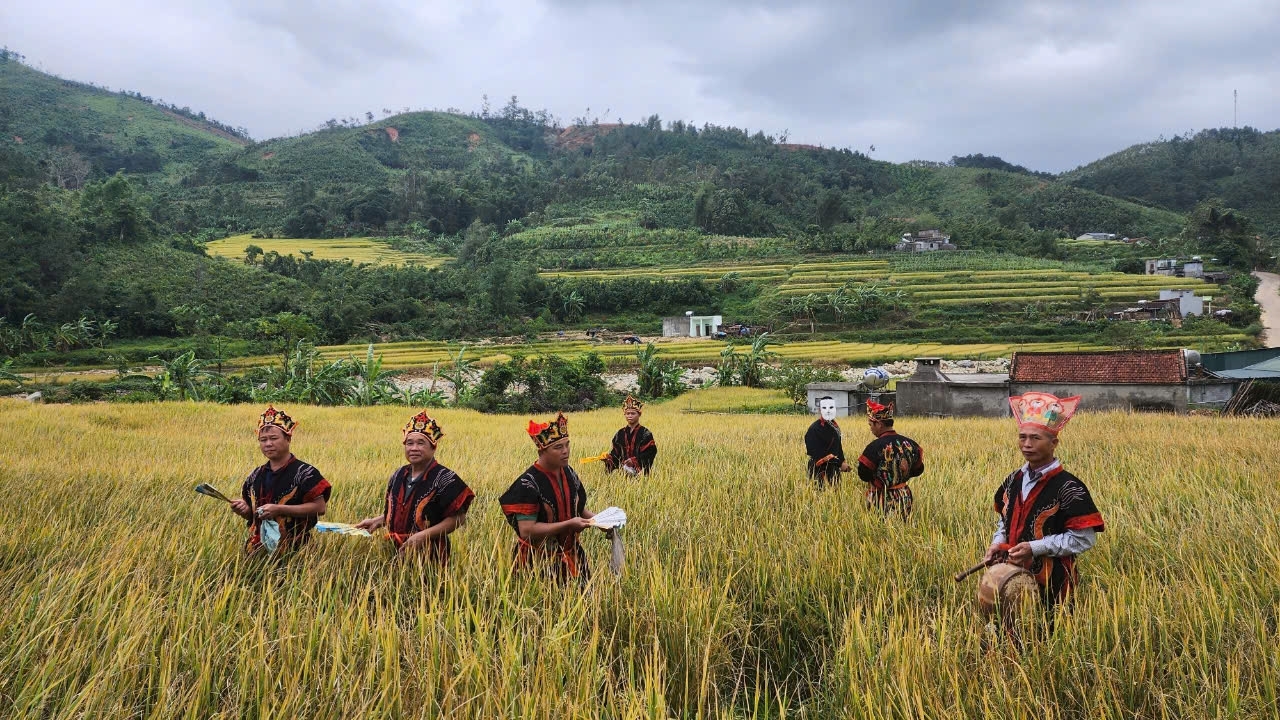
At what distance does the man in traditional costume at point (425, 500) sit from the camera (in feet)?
12.1

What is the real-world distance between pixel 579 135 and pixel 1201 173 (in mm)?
113612

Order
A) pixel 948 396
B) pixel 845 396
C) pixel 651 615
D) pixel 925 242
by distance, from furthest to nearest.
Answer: pixel 925 242, pixel 845 396, pixel 948 396, pixel 651 615

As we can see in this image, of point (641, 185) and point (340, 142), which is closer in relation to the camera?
point (641, 185)

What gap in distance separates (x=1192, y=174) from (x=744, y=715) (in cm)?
12370

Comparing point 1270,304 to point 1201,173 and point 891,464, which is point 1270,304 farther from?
point 1201,173

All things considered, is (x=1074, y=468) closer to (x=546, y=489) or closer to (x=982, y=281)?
(x=546, y=489)

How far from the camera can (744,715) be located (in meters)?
2.80

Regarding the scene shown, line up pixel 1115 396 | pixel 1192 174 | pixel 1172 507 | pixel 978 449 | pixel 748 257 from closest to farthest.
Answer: pixel 1172 507, pixel 978 449, pixel 1115 396, pixel 748 257, pixel 1192 174

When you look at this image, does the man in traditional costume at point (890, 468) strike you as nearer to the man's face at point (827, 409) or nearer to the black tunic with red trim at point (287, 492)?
the man's face at point (827, 409)

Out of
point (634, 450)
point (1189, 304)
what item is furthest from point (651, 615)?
point (1189, 304)

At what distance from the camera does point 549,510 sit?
3.49 metres

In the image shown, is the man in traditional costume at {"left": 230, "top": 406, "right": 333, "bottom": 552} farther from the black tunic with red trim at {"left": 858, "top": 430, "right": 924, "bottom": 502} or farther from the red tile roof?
the red tile roof

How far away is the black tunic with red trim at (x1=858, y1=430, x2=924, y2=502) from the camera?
5.14 m

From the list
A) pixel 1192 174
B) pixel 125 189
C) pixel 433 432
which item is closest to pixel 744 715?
pixel 433 432
